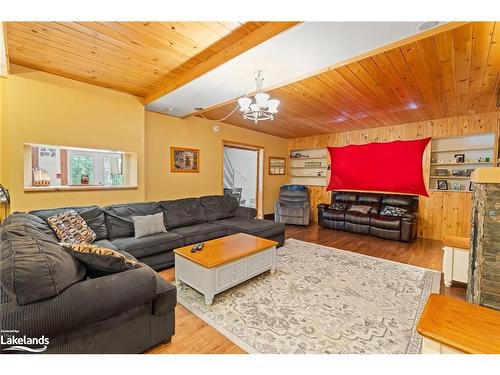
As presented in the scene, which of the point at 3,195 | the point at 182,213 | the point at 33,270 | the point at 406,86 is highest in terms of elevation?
the point at 406,86

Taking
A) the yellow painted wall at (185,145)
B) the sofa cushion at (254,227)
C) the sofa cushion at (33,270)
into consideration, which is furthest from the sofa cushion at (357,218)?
the sofa cushion at (33,270)

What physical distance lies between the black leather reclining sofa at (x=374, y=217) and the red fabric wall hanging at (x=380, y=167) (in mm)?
236

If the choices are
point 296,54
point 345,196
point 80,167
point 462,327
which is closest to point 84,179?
point 80,167

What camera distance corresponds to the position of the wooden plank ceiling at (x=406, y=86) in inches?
83.7

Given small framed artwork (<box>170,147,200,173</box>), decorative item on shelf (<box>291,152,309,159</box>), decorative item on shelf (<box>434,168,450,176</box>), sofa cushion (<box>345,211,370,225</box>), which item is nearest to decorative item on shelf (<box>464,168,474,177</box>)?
decorative item on shelf (<box>434,168,450,176</box>)

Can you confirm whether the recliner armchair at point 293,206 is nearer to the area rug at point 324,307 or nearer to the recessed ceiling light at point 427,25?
the area rug at point 324,307

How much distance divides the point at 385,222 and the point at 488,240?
11.3 ft

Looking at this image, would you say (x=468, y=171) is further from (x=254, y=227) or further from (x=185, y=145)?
(x=185, y=145)

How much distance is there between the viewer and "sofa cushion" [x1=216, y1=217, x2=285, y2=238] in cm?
357

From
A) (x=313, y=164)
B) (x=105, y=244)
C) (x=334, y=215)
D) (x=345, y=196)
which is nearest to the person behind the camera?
(x=105, y=244)

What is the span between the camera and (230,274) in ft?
7.71

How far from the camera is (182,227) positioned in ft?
11.9

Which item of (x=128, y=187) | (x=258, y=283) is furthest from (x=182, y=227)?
(x=258, y=283)
